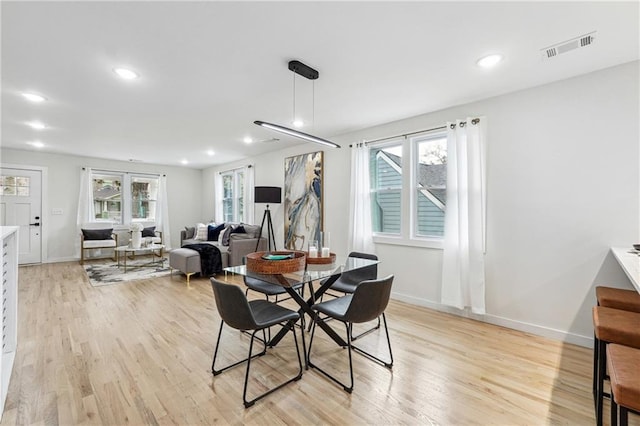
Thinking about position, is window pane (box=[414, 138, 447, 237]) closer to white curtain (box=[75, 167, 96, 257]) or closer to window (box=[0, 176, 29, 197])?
white curtain (box=[75, 167, 96, 257])

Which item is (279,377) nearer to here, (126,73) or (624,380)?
(624,380)

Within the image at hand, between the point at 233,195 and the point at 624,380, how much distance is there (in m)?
7.29

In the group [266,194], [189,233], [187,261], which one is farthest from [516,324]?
[189,233]

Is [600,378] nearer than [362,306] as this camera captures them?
Yes

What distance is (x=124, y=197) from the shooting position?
7.40 metres

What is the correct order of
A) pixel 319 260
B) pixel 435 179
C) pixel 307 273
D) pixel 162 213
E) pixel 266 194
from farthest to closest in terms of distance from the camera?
1. pixel 162 213
2. pixel 266 194
3. pixel 435 179
4. pixel 319 260
5. pixel 307 273

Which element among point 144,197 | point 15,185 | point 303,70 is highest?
point 303,70

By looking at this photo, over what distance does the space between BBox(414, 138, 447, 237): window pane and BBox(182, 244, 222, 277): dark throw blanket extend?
367cm

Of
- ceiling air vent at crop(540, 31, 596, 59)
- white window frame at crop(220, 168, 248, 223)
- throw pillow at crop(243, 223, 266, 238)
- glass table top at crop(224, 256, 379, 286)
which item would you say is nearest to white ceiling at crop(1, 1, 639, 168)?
ceiling air vent at crop(540, 31, 596, 59)

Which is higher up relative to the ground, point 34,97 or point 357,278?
point 34,97

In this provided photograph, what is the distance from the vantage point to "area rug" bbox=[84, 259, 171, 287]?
4961 mm

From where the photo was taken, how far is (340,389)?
1969 mm

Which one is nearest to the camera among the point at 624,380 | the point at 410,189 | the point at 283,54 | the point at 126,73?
the point at 624,380

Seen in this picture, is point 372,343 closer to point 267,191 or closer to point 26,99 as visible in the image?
point 267,191
